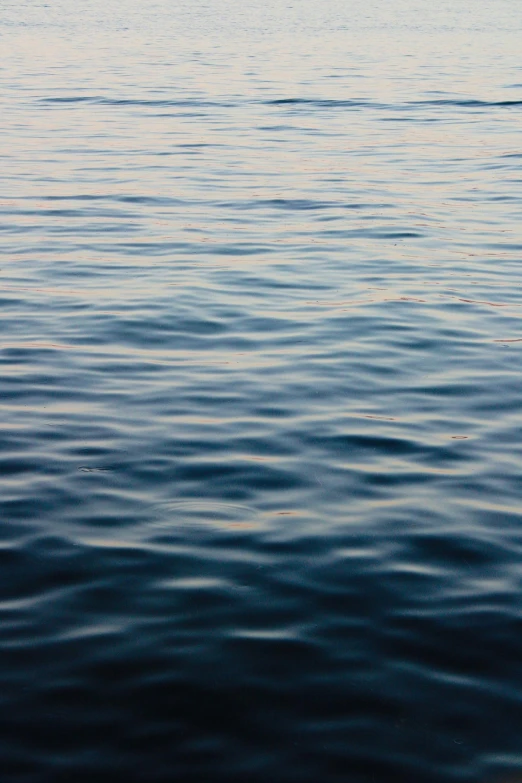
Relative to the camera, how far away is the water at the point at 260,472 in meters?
4.95

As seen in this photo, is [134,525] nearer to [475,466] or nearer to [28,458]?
[28,458]

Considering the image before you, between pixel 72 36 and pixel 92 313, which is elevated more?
pixel 72 36

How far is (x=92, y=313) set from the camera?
11492 millimetres

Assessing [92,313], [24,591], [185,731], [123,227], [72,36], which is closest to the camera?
[185,731]

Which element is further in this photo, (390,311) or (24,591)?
(390,311)

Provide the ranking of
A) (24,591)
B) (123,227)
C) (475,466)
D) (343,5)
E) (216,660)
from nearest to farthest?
(216,660)
(24,591)
(475,466)
(123,227)
(343,5)

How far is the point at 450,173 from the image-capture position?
1998 cm

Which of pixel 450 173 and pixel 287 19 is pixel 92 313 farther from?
pixel 287 19

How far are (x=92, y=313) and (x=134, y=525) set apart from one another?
5017 millimetres

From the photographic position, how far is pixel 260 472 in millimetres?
7609

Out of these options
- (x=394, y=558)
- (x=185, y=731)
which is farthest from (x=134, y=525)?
(x=185, y=731)

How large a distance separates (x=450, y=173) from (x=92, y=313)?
10.2 meters

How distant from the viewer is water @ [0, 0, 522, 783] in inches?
195

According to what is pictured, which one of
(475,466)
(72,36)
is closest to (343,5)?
(72,36)
